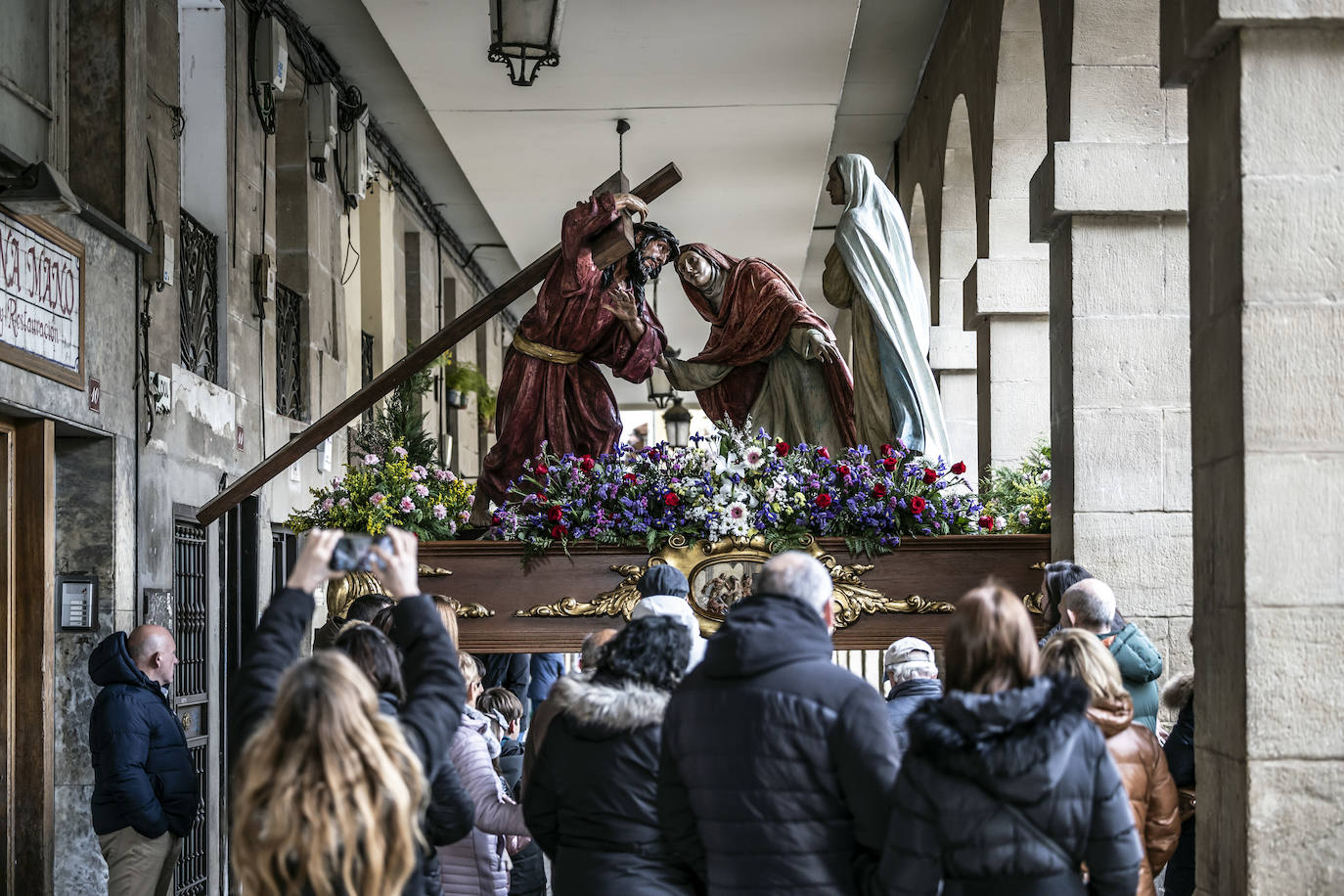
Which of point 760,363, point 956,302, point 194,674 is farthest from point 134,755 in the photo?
point 956,302

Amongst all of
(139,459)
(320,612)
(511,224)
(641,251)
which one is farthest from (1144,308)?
(511,224)

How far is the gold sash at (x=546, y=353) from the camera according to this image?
295 inches

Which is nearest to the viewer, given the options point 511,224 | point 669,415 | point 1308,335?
point 1308,335

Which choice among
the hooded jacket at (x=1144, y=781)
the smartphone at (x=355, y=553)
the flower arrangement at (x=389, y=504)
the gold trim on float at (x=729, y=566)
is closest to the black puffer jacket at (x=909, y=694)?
the hooded jacket at (x=1144, y=781)

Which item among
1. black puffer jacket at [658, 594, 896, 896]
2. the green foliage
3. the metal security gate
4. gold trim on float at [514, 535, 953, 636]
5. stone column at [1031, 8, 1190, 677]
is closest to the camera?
black puffer jacket at [658, 594, 896, 896]

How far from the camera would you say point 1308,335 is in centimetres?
396

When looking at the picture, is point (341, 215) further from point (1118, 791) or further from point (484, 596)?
point (1118, 791)

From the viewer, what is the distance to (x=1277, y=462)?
3936 millimetres

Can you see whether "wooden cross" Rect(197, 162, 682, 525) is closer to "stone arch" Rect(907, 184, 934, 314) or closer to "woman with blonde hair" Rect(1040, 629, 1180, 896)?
"woman with blonde hair" Rect(1040, 629, 1180, 896)

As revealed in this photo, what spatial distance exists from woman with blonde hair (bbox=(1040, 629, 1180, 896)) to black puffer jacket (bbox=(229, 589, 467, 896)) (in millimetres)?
1399

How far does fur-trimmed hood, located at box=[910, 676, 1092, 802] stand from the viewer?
286cm

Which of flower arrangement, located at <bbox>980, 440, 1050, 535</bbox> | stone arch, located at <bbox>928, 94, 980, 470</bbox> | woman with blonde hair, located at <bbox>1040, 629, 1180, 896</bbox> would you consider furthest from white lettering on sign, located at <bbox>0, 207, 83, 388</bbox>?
stone arch, located at <bbox>928, 94, 980, 470</bbox>

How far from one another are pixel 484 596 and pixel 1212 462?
3528 mm

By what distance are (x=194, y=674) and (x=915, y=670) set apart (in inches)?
234
